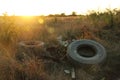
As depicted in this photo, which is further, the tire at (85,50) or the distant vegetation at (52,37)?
the tire at (85,50)

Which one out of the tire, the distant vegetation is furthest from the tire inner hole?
the distant vegetation

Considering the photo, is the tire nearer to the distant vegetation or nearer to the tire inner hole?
the tire inner hole

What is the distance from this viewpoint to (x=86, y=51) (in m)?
9.91

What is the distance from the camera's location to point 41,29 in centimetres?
1245

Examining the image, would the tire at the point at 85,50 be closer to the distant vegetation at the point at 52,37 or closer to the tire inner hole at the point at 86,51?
the tire inner hole at the point at 86,51

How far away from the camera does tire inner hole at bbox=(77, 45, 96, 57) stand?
9734 mm

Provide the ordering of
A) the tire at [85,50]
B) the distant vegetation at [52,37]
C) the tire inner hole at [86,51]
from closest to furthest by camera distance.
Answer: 1. the distant vegetation at [52,37]
2. the tire at [85,50]
3. the tire inner hole at [86,51]

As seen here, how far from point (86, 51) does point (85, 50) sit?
0.20 ft

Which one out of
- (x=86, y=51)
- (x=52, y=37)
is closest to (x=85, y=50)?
(x=86, y=51)

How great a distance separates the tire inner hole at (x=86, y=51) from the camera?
9734mm

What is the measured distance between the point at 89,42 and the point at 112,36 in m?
1.88

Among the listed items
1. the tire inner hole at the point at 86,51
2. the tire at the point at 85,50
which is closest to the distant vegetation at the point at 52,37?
the tire at the point at 85,50

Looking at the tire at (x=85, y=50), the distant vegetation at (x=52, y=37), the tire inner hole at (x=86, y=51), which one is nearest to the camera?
the distant vegetation at (x=52, y=37)

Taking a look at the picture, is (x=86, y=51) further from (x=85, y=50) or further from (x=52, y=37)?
(x=52, y=37)
